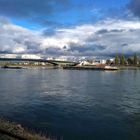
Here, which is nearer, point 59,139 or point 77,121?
point 59,139

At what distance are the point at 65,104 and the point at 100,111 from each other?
7.45 metres

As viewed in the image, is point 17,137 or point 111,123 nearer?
point 17,137

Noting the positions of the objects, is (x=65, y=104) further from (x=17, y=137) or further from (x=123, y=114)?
(x=17, y=137)

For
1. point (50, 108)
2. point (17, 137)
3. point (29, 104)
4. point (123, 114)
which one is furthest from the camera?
point (29, 104)

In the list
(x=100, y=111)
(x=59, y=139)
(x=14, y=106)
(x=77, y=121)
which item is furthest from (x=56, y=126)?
(x=14, y=106)

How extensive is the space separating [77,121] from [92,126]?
2620mm

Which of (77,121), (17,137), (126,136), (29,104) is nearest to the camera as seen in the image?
(17,137)

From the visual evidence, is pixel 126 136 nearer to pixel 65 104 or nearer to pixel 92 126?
pixel 92 126

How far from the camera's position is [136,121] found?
33.2 metres

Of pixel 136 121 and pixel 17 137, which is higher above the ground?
pixel 17 137

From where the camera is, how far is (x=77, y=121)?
3272cm

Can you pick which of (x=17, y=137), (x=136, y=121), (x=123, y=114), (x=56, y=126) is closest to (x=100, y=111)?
(x=123, y=114)

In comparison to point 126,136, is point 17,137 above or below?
above

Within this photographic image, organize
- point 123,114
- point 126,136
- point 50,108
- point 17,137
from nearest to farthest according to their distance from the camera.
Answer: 1. point 17,137
2. point 126,136
3. point 123,114
4. point 50,108
